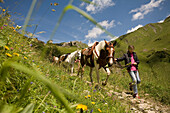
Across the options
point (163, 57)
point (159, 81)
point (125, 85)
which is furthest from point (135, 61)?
point (163, 57)

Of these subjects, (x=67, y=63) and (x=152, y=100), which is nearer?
(x=152, y=100)

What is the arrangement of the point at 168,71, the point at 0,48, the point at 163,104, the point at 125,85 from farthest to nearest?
the point at 168,71
the point at 125,85
the point at 163,104
the point at 0,48

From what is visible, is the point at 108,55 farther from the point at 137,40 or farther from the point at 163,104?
the point at 137,40

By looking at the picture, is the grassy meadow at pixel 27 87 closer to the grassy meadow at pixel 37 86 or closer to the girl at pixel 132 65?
the grassy meadow at pixel 37 86

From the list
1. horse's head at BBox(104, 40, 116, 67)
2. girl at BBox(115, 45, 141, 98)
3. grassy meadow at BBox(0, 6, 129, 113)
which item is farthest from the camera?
girl at BBox(115, 45, 141, 98)

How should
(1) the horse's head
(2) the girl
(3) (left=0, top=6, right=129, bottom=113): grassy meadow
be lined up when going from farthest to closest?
(2) the girl
(1) the horse's head
(3) (left=0, top=6, right=129, bottom=113): grassy meadow

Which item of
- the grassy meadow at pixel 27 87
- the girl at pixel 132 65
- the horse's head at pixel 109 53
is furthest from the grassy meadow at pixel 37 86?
the horse's head at pixel 109 53

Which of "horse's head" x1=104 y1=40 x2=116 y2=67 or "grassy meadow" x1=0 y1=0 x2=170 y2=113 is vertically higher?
"horse's head" x1=104 y1=40 x2=116 y2=67

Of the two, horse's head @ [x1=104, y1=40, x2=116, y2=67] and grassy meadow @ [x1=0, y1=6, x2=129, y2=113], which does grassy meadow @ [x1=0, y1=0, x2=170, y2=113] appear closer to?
grassy meadow @ [x1=0, y1=6, x2=129, y2=113]

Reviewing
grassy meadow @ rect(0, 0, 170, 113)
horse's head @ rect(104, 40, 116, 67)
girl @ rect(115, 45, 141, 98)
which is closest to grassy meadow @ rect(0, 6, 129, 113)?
grassy meadow @ rect(0, 0, 170, 113)

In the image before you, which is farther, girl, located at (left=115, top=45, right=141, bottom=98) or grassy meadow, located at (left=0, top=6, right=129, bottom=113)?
girl, located at (left=115, top=45, right=141, bottom=98)

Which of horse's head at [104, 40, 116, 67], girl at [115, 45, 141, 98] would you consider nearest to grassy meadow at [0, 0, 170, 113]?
girl at [115, 45, 141, 98]

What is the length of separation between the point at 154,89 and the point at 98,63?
4060 millimetres

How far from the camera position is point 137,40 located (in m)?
86.4
